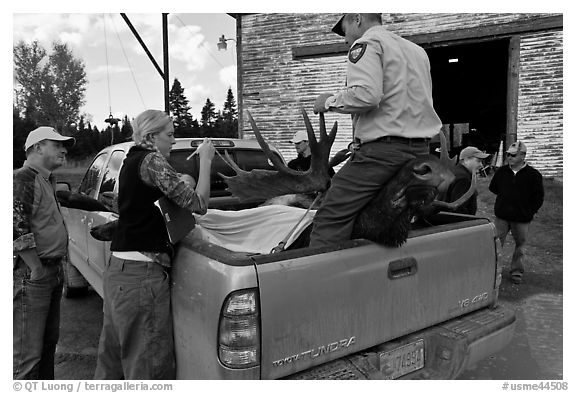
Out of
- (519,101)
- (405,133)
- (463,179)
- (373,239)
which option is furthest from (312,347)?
(519,101)

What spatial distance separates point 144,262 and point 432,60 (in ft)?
49.6

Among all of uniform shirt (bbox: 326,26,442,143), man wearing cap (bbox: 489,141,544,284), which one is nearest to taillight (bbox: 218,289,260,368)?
uniform shirt (bbox: 326,26,442,143)

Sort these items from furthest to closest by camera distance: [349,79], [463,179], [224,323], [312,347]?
[463,179] → [349,79] → [312,347] → [224,323]

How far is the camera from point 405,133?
9.30ft

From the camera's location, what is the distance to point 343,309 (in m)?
2.33

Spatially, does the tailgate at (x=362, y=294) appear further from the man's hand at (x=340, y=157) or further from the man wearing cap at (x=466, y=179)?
the man wearing cap at (x=466, y=179)

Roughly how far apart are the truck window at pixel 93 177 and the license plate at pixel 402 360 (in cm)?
365

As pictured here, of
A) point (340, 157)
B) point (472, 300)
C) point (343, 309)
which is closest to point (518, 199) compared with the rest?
point (340, 157)

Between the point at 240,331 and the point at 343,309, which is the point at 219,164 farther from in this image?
the point at 240,331

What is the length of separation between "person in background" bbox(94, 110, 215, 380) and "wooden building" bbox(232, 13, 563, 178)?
32.4 feet

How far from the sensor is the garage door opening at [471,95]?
1584 cm

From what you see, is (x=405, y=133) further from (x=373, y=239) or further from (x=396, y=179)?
(x=373, y=239)

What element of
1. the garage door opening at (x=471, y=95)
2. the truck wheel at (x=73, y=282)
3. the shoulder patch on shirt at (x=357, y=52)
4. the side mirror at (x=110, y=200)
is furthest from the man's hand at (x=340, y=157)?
the garage door opening at (x=471, y=95)

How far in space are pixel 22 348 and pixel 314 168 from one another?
250cm
